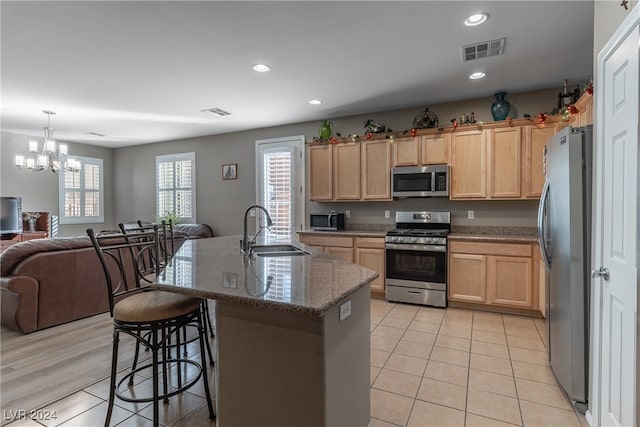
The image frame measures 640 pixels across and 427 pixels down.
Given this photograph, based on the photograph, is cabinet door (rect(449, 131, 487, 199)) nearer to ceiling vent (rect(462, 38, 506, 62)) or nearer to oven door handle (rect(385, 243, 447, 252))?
oven door handle (rect(385, 243, 447, 252))

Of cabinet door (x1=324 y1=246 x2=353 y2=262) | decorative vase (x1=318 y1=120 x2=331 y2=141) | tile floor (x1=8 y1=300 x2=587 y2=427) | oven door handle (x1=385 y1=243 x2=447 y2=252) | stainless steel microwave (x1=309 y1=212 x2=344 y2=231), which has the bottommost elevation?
tile floor (x1=8 y1=300 x2=587 y2=427)

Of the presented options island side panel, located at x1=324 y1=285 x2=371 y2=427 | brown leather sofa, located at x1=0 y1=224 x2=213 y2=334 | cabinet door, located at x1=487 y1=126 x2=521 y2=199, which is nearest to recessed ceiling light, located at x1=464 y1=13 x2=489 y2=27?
cabinet door, located at x1=487 y1=126 x2=521 y2=199

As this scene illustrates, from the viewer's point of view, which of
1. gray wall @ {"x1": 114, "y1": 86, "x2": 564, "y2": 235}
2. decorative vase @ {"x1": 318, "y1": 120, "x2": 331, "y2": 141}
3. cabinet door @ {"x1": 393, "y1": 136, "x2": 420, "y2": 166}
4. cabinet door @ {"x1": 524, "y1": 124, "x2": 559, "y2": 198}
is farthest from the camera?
decorative vase @ {"x1": 318, "y1": 120, "x2": 331, "y2": 141}

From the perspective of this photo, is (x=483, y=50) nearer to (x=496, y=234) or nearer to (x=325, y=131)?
(x=496, y=234)

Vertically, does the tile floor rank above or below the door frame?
below

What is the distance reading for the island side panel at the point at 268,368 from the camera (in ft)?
4.47

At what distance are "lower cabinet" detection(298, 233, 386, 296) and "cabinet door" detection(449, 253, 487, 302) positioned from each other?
0.88 meters

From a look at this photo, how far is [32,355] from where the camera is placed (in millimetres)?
2814

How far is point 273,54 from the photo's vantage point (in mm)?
3092

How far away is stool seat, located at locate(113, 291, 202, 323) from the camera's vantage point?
1756 millimetres

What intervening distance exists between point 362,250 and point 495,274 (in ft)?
5.45

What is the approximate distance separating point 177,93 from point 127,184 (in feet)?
15.2

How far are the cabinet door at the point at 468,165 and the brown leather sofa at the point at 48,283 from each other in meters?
4.47

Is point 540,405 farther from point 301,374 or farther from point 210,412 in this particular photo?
point 210,412
